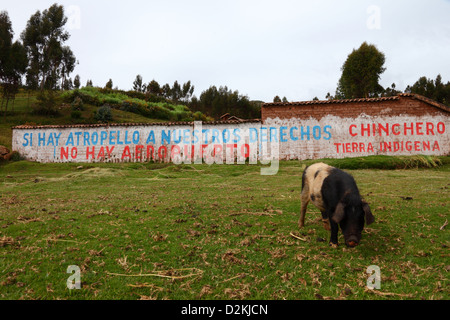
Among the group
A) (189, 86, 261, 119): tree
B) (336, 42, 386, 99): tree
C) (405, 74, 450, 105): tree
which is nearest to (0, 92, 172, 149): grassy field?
(189, 86, 261, 119): tree

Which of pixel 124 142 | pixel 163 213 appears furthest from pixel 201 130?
pixel 163 213

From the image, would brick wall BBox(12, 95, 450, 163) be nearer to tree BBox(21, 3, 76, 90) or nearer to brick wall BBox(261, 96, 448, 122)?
brick wall BBox(261, 96, 448, 122)

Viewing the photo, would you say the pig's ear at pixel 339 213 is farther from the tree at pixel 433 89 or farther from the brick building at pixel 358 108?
the tree at pixel 433 89

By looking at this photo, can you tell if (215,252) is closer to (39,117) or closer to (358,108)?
(358,108)

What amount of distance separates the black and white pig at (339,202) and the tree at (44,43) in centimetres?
4856

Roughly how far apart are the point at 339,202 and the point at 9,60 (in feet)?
130

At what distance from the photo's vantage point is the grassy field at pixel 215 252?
2949 mm

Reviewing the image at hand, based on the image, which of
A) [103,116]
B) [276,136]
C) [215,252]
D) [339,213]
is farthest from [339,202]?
[103,116]

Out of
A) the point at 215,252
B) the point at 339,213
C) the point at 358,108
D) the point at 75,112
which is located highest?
the point at 75,112

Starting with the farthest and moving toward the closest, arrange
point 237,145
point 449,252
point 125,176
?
point 237,145 → point 125,176 → point 449,252

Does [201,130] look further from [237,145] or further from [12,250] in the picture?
[12,250]

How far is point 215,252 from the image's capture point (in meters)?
3.95
